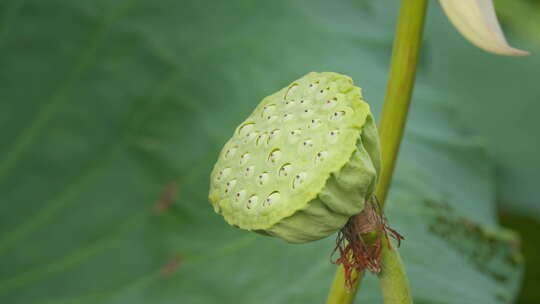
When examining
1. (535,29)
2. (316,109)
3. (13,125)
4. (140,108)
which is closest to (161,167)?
(140,108)

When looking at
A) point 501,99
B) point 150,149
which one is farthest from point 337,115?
point 501,99

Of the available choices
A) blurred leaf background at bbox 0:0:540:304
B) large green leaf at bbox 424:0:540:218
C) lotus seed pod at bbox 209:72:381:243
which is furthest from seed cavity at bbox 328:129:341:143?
large green leaf at bbox 424:0:540:218

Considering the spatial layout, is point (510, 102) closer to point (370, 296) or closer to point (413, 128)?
point (413, 128)

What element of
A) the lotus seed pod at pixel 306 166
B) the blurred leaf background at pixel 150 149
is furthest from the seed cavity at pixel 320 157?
the blurred leaf background at pixel 150 149

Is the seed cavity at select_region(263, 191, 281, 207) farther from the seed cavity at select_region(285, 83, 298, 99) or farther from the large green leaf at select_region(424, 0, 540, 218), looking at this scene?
the large green leaf at select_region(424, 0, 540, 218)

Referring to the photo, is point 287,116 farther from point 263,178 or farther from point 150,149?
point 150,149

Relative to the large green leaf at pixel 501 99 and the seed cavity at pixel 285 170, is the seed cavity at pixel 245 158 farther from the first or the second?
the large green leaf at pixel 501 99

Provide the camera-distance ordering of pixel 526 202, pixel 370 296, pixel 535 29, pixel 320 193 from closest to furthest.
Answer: pixel 320 193 → pixel 370 296 → pixel 526 202 → pixel 535 29

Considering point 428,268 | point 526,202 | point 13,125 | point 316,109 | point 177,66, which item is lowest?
point 526,202
